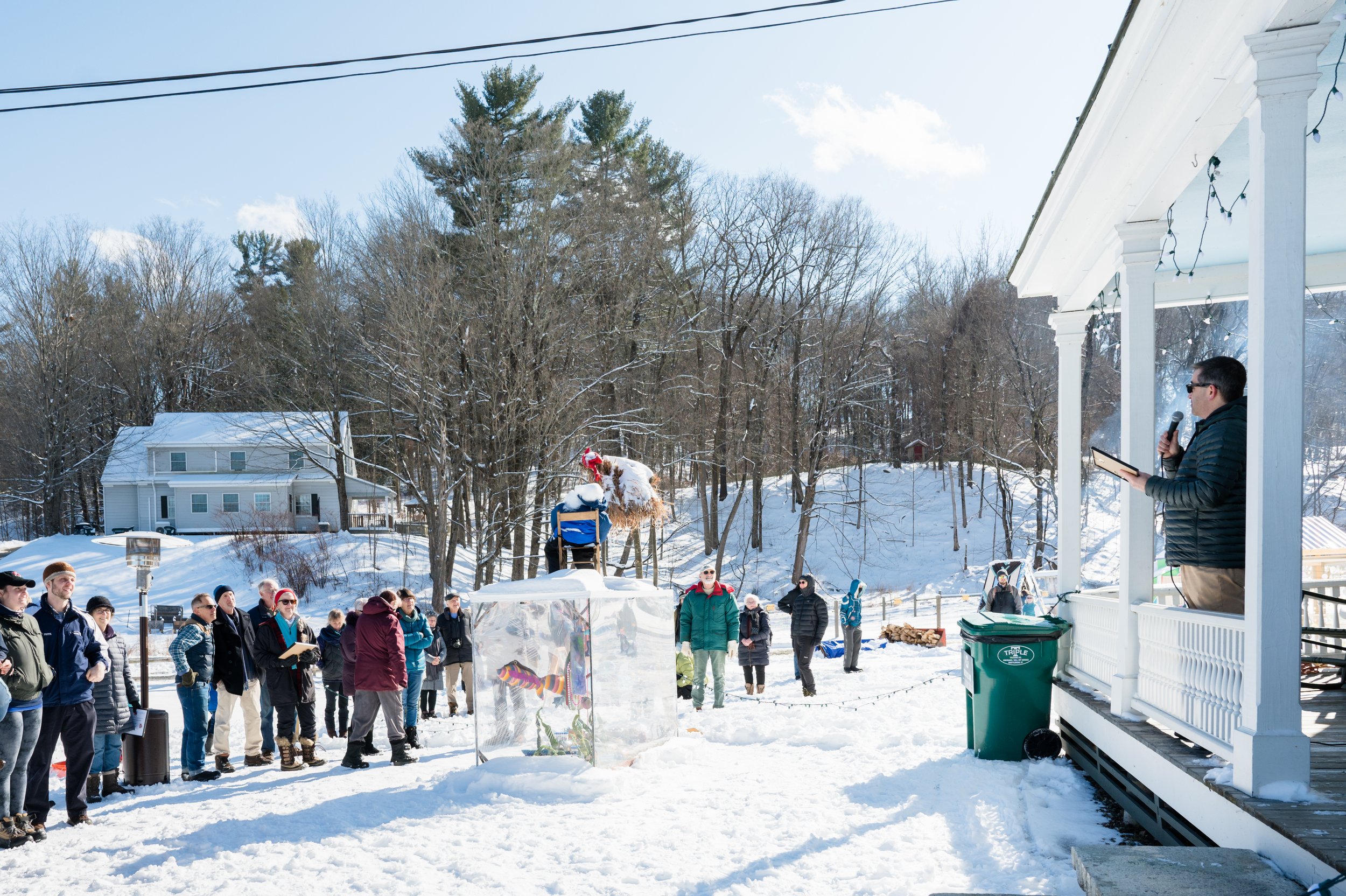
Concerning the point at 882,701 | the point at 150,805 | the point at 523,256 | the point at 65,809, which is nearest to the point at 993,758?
the point at 882,701

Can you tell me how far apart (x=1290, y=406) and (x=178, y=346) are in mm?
53157

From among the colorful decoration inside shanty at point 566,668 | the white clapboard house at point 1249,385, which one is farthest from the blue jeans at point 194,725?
the white clapboard house at point 1249,385

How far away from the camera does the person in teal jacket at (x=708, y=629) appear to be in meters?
11.6

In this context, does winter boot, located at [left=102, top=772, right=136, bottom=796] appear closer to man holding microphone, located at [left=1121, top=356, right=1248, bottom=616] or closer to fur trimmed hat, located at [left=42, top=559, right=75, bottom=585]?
fur trimmed hat, located at [left=42, top=559, right=75, bottom=585]

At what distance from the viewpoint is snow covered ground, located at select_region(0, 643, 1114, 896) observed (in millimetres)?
5031

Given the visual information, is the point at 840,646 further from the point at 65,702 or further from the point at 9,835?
the point at 9,835

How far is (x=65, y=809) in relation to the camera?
279 inches

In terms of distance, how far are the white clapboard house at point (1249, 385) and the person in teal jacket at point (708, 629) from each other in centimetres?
476

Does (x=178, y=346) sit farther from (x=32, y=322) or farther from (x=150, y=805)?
(x=150, y=805)

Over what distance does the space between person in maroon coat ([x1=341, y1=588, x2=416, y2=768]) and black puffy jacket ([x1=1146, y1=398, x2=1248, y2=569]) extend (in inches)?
259

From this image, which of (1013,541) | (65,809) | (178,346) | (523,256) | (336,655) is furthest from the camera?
(178,346)

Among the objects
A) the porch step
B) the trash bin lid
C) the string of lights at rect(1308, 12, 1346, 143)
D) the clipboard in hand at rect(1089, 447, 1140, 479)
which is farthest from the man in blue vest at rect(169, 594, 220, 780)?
the string of lights at rect(1308, 12, 1346, 143)

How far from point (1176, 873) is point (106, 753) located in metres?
7.80

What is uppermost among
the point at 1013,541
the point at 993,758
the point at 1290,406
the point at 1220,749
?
the point at 1290,406
